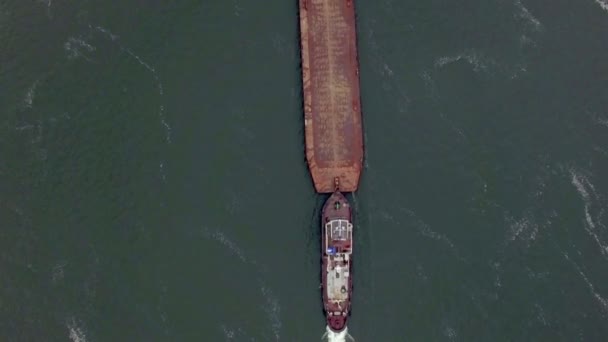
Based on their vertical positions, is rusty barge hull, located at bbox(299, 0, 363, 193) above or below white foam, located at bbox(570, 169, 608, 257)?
above

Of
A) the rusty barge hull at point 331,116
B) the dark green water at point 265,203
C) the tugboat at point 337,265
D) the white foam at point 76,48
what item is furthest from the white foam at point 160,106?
the tugboat at point 337,265

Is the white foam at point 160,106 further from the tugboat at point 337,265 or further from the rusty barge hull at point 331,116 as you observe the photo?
the tugboat at point 337,265

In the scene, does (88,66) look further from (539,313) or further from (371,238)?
(539,313)

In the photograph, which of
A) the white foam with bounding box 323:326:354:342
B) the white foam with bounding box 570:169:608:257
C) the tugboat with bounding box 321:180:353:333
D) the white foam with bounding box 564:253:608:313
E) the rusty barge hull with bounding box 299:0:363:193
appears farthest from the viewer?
the rusty barge hull with bounding box 299:0:363:193

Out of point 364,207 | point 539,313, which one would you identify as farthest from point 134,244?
point 539,313

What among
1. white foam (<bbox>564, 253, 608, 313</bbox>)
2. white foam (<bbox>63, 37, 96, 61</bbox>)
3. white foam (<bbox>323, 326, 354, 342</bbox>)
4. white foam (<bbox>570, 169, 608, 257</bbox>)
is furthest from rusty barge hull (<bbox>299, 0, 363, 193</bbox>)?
white foam (<bbox>564, 253, 608, 313</bbox>)

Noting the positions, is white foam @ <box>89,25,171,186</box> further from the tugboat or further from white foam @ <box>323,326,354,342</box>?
white foam @ <box>323,326,354,342</box>
